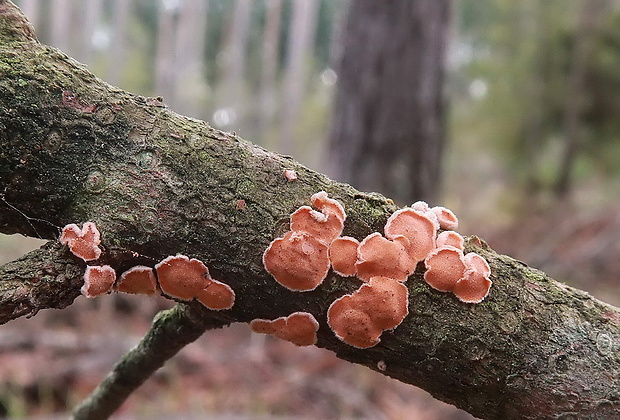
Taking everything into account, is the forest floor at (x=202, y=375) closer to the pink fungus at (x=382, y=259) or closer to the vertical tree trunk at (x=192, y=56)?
the pink fungus at (x=382, y=259)

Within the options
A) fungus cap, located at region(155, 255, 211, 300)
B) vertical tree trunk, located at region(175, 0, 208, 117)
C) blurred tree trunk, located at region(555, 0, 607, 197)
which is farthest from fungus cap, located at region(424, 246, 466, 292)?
vertical tree trunk, located at region(175, 0, 208, 117)

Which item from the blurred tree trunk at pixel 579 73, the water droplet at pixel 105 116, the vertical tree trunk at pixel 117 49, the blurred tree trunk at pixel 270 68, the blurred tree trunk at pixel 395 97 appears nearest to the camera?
the water droplet at pixel 105 116

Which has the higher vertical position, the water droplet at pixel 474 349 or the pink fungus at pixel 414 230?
the pink fungus at pixel 414 230

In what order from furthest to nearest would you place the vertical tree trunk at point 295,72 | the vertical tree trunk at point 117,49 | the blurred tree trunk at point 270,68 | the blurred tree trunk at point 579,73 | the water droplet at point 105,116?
the blurred tree trunk at point 270,68 → the vertical tree trunk at point 295,72 → the vertical tree trunk at point 117,49 → the blurred tree trunk at point 579,73 → the water droplet at point 105,116

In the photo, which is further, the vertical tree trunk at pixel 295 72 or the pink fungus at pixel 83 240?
the vertical tree trunk at pixel 295 72

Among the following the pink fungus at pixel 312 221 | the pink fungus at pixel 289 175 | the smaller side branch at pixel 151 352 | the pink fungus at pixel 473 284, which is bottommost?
the smaller side branch at pixel 151 352

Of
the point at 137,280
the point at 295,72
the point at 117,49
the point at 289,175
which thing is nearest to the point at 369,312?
the point at 289,175

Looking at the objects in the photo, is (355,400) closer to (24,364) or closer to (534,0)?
(24,364)

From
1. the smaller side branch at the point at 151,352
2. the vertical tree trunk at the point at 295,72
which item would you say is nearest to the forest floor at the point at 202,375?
the smaller side branch at the point at 151,352

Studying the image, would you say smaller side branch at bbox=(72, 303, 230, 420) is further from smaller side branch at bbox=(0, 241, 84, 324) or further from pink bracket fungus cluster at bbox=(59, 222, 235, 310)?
smaller side branch at bbox=(0, 241, 84, 324)
